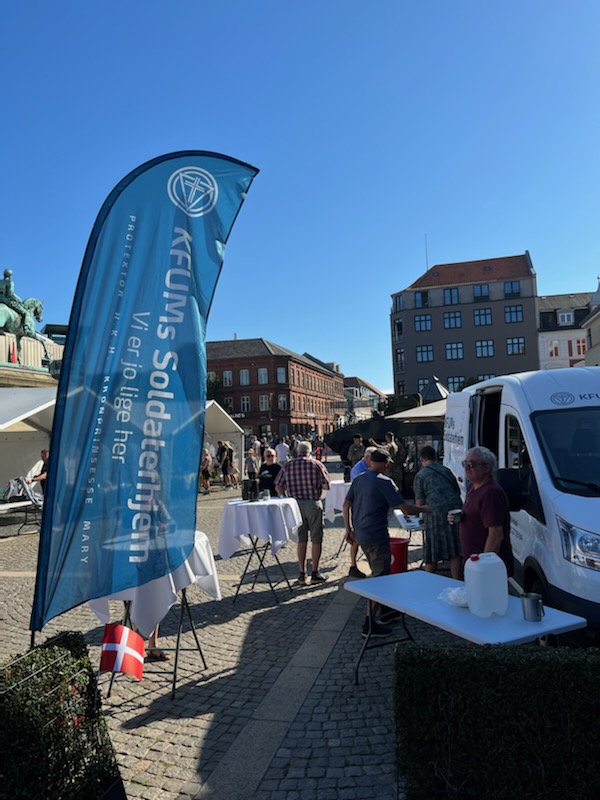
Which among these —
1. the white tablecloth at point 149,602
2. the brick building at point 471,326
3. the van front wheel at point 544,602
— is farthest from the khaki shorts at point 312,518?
the brick building at point 471,326

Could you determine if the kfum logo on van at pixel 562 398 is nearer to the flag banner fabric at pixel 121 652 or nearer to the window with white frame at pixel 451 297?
the flag banner fabric at pixel 121 652

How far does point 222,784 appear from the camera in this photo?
10.8ft

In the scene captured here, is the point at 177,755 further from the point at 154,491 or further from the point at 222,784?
the point at 154,491

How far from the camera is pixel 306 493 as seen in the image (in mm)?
7863

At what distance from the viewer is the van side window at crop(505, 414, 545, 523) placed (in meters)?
4.96

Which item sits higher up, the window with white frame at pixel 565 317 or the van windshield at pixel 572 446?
the window with white frame at pixel 565 317

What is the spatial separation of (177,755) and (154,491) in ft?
5.56

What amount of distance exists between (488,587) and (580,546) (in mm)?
1121

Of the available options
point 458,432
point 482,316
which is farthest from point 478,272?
point 458,432

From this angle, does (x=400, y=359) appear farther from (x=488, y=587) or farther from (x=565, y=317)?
(x=488, y=587)

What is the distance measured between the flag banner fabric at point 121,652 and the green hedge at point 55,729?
0.66 metres

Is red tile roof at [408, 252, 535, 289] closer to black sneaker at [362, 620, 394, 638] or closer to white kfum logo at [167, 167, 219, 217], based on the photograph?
black sneaker at [362, 620, 394, 638]

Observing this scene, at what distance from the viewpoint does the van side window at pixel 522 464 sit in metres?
4.96

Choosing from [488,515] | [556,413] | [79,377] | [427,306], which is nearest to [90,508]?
[79,377]
